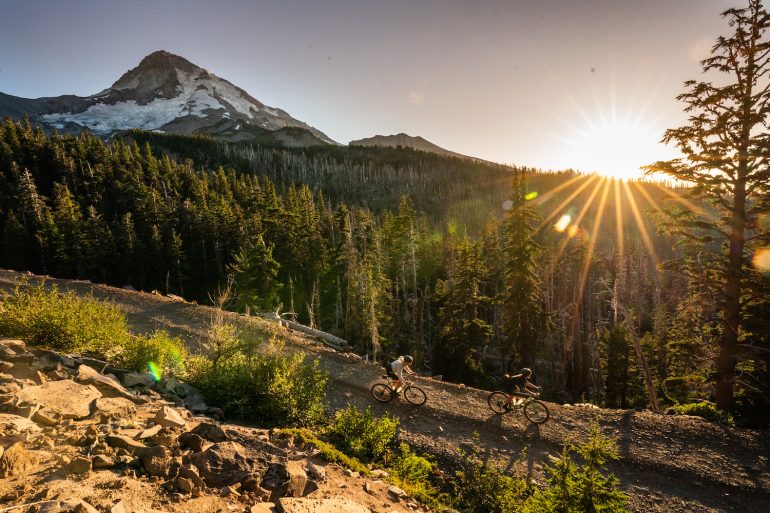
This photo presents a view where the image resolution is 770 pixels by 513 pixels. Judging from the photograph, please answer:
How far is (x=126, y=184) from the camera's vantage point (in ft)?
234

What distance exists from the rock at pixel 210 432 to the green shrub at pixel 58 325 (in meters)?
6.89

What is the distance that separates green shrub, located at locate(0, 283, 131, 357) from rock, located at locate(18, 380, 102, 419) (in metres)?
4.61

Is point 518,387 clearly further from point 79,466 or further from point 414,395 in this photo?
point 79,466

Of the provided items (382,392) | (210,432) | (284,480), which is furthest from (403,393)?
(284,480)

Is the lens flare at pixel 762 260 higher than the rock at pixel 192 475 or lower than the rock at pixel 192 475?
higher

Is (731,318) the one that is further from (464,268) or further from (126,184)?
(126,184)

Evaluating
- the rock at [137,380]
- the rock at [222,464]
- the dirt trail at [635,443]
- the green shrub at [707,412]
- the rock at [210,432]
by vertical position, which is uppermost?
the rock at [222,464]

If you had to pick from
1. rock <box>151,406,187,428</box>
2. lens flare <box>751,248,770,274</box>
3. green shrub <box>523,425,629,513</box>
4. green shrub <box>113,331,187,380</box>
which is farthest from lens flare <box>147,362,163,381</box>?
lens flare <box>751,248,770,274</box>

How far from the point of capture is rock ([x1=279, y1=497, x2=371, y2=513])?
20.2 feet

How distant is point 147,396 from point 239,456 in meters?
5.14

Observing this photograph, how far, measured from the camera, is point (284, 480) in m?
6.97

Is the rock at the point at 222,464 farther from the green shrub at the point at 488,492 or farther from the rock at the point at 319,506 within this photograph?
the green shrub at the point at 488,492

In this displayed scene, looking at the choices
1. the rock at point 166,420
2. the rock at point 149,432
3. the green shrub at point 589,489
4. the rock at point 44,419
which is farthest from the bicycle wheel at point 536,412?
the rock at point 44,419

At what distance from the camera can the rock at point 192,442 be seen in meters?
7.21
